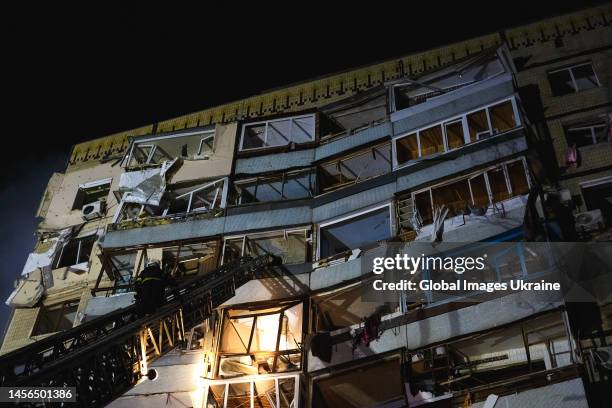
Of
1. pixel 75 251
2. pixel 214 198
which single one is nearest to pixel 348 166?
pixel 214 198

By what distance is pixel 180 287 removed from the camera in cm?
1413

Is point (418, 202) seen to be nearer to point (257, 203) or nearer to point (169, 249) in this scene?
point (257, 203)

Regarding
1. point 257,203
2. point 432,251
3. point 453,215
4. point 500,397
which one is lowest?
point 500,397

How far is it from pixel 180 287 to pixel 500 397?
8.14 metres

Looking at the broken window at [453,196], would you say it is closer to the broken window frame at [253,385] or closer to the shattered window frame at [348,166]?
the shattered window frame at [348,166]

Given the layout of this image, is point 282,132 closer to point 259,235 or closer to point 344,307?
point 259,235

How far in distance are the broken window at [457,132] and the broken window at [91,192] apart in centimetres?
1740

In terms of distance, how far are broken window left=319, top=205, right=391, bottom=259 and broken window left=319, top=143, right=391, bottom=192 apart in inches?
91.5

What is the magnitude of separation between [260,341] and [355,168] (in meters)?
8.27

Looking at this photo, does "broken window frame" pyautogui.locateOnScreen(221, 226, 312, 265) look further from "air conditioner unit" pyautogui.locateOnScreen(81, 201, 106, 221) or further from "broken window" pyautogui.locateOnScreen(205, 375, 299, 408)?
"air conditioner unit" pyautogui.locateOnScreen(81, 201, 106, 221)

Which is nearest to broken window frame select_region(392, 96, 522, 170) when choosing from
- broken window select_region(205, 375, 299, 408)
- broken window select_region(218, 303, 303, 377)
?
broken window select_region(218, 303, 303, 377)

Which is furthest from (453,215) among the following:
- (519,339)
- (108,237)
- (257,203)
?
(108,237)

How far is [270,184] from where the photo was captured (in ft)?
81.5

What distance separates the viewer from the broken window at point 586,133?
72.5 feet
